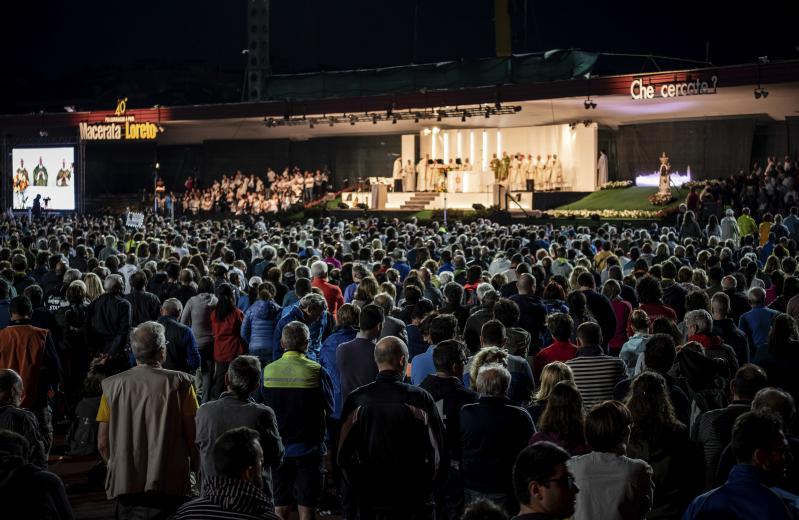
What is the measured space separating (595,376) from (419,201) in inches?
1276

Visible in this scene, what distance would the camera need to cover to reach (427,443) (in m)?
5.10

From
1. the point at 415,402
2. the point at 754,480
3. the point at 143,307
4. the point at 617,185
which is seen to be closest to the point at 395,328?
the point at 415,402

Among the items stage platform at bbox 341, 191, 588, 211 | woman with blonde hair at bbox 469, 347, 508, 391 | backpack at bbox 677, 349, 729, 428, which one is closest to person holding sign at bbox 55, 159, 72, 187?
stage platform at bbox 341, 191, 588, 211

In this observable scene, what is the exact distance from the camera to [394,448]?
201 inches

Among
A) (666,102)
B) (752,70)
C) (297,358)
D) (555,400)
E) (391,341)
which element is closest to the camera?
(555,400)

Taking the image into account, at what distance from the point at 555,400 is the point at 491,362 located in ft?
3.51

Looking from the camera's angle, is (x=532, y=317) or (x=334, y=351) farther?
(x=532, y=317)

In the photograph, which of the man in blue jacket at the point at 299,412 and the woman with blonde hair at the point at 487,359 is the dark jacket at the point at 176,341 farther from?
the woman with blonde hair at the point at 487,359

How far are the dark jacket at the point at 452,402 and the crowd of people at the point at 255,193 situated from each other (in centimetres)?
3582

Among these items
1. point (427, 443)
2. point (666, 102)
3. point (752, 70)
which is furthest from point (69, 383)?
point (666, 102)

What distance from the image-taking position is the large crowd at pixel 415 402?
3.99 m

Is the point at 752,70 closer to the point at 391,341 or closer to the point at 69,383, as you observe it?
the point at 69,383

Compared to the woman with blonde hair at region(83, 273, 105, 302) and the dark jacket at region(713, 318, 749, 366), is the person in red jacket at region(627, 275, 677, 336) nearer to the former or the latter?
the dark jacket at region(713, 318, 749, 366)

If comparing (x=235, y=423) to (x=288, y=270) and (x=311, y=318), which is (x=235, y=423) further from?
(x=288, y=270)
